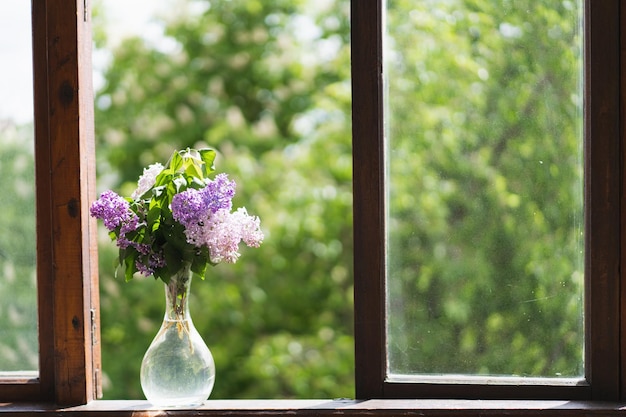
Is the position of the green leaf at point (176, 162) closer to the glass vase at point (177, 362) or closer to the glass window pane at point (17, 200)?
the glass vase at point (177, 362)

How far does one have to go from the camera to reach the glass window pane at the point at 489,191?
5.72 feet

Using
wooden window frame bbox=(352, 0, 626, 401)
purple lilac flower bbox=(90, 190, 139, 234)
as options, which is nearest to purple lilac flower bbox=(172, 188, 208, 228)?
purple lilac flower bbox=(90, 190, 139, 234)

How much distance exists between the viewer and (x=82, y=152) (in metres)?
1.72

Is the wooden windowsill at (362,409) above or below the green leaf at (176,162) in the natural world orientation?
below

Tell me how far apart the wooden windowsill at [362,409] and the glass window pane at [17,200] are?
6.9 inches

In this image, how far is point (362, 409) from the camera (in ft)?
5.42

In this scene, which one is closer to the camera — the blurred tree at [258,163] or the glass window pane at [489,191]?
the glass window pane at [489,191]

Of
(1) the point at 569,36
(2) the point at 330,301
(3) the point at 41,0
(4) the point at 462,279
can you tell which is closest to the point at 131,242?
(3) the point at 41,0

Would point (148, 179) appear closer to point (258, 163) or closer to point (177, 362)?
point (177, 362)

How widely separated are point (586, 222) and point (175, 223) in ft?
3.04

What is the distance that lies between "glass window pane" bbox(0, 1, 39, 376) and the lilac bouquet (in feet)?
0.95

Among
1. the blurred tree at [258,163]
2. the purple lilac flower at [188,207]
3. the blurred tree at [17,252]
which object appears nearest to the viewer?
the purple lilac flower at [188,207]

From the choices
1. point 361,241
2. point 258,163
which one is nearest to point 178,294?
point 361,241

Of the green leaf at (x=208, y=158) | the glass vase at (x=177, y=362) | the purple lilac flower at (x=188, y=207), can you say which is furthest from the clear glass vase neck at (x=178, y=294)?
the green leaf at (x=208, y=158)
